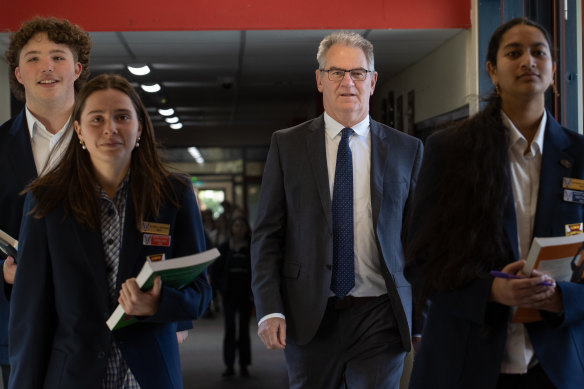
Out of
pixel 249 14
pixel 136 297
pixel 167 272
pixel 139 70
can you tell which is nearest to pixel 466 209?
pixel 167 272

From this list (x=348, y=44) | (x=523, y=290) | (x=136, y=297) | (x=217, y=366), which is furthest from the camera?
(x=217, y=366)

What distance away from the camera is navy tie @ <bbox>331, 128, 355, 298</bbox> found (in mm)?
2762

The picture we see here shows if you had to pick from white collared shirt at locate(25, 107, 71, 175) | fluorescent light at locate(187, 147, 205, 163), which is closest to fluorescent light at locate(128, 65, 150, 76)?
white collared shirt at locate(25, 107, 71, 175)

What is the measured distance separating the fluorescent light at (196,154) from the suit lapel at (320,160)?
51.5 ft

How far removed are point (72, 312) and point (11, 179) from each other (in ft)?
2.76

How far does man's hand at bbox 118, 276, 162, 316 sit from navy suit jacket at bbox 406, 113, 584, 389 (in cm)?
71

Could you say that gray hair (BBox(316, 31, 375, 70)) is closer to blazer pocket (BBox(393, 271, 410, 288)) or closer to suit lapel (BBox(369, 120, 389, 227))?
suit lapel (BBox(369, 120, 389, 227))

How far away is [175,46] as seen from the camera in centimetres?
762

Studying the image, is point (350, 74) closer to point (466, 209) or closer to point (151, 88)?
point (466, 209)

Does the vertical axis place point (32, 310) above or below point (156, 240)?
below

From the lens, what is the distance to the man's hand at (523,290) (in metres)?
1.76

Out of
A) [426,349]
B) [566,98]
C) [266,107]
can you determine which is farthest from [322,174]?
[266,107]

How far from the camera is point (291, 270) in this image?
9.30 ft

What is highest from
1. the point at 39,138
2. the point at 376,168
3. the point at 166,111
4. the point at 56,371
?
the point at 166,111
